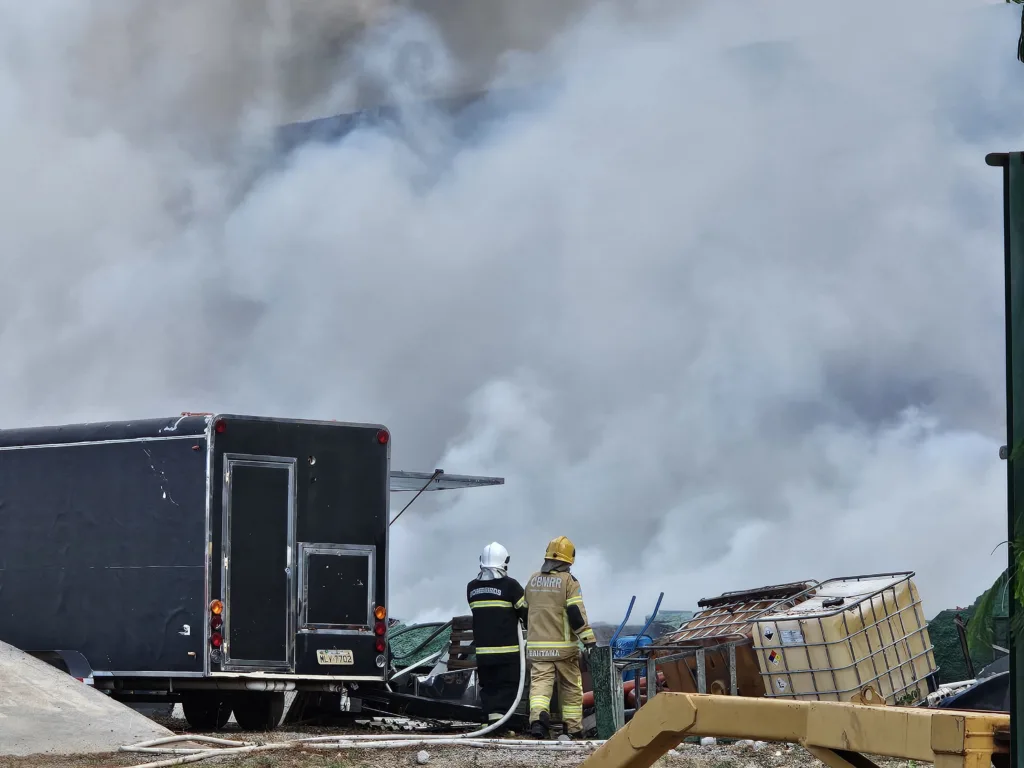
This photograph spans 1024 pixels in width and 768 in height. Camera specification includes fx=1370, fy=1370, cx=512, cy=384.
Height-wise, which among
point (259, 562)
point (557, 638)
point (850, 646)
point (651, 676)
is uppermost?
point (259, 562)

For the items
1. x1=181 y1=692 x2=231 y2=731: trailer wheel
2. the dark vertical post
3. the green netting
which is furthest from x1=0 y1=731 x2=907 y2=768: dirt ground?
the dark vertical post

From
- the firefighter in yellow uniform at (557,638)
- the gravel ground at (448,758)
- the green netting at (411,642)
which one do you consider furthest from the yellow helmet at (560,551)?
the green netting at (411,642)

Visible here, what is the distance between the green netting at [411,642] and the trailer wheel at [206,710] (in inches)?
100

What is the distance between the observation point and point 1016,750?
3551 millimetres

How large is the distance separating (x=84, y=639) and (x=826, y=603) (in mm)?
6669

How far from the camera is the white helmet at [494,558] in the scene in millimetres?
12609

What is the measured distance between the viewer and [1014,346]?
11.8ft

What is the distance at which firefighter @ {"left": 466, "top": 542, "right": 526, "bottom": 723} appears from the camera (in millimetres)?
12344

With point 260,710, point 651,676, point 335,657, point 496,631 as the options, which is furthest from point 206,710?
point 651,676

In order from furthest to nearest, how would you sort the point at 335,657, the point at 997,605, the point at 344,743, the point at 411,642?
1. the point at 411,642
2. the point at 335,657
3. the point at 344,743
4. the point at 997,605

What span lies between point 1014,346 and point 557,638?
29.0 feet

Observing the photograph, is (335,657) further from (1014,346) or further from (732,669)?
(1014,346)

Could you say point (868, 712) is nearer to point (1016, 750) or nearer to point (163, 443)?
point (1016, 750)

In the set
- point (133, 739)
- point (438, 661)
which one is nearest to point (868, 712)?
point (133, 739)
